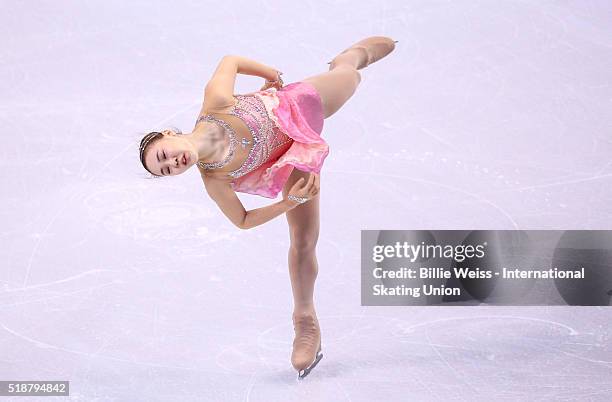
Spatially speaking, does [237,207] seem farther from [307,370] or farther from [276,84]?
[307,370]

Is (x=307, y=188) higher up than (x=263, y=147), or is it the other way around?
(x=263, y=147)

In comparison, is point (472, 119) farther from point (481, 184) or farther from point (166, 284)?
point (166, 284)

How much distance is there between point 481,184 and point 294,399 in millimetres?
1808

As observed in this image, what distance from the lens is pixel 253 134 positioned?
4.26 meters

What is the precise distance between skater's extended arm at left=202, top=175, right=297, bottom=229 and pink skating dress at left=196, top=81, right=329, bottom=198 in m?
0.07

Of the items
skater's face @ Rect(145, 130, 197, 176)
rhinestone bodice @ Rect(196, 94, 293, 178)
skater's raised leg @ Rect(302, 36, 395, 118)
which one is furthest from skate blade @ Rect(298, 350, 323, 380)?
skater's face @ Rect(145, 130, 197, 176)

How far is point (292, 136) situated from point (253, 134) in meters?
0.18

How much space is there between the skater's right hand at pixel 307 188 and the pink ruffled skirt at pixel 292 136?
0.07m

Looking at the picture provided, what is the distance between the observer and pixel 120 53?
6.73 m

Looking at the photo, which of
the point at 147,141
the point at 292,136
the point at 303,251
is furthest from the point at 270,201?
the point at 147,141

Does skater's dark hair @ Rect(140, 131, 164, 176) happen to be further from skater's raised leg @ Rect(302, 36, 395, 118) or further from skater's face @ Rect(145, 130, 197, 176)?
skater's raised leg @ Rect(302, 36, 395, 118)

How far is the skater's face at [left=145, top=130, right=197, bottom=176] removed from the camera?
3951 mm

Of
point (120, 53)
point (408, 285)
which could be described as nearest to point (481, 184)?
point (408, 285)

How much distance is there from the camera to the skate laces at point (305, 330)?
485cm
